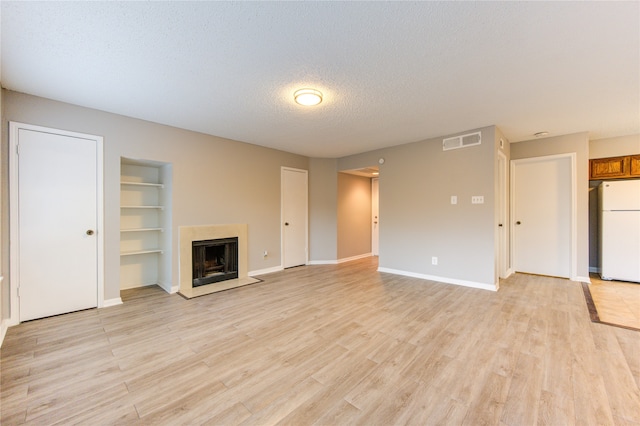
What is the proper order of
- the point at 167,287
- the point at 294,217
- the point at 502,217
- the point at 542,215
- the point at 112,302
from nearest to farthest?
the point at 112,302, the point at 167,287, the point at 502,217, the point at 542,215, the point at 294,217

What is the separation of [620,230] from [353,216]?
15.2ft

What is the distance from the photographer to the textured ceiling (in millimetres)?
1604

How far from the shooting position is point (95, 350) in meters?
2.19

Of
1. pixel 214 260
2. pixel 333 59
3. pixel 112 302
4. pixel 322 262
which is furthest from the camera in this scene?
pixel 322 262

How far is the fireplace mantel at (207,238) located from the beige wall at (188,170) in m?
0.10

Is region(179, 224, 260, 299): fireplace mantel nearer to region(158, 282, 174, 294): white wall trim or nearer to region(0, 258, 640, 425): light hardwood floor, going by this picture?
region(158, 282, 174, 294): white wall trim

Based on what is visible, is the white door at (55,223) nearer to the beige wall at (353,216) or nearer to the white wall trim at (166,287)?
the white wall trim at (166,287)

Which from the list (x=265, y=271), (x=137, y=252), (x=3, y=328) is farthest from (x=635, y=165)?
(x=3, y=328)

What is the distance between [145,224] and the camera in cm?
402

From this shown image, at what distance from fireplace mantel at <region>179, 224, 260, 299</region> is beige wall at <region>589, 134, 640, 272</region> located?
6399mm

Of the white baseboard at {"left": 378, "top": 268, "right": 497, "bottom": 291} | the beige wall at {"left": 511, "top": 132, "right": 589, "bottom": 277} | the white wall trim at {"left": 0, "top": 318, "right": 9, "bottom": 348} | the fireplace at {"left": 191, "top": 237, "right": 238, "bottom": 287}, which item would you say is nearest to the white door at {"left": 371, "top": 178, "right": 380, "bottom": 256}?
the white baseboard at {"left": 378, "top": 268, "right": 497, "bottom": 291}

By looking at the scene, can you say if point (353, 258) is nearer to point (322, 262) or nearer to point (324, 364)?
point (322, 262)

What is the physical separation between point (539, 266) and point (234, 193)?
5659mm

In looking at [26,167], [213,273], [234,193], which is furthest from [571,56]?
[26,167]
